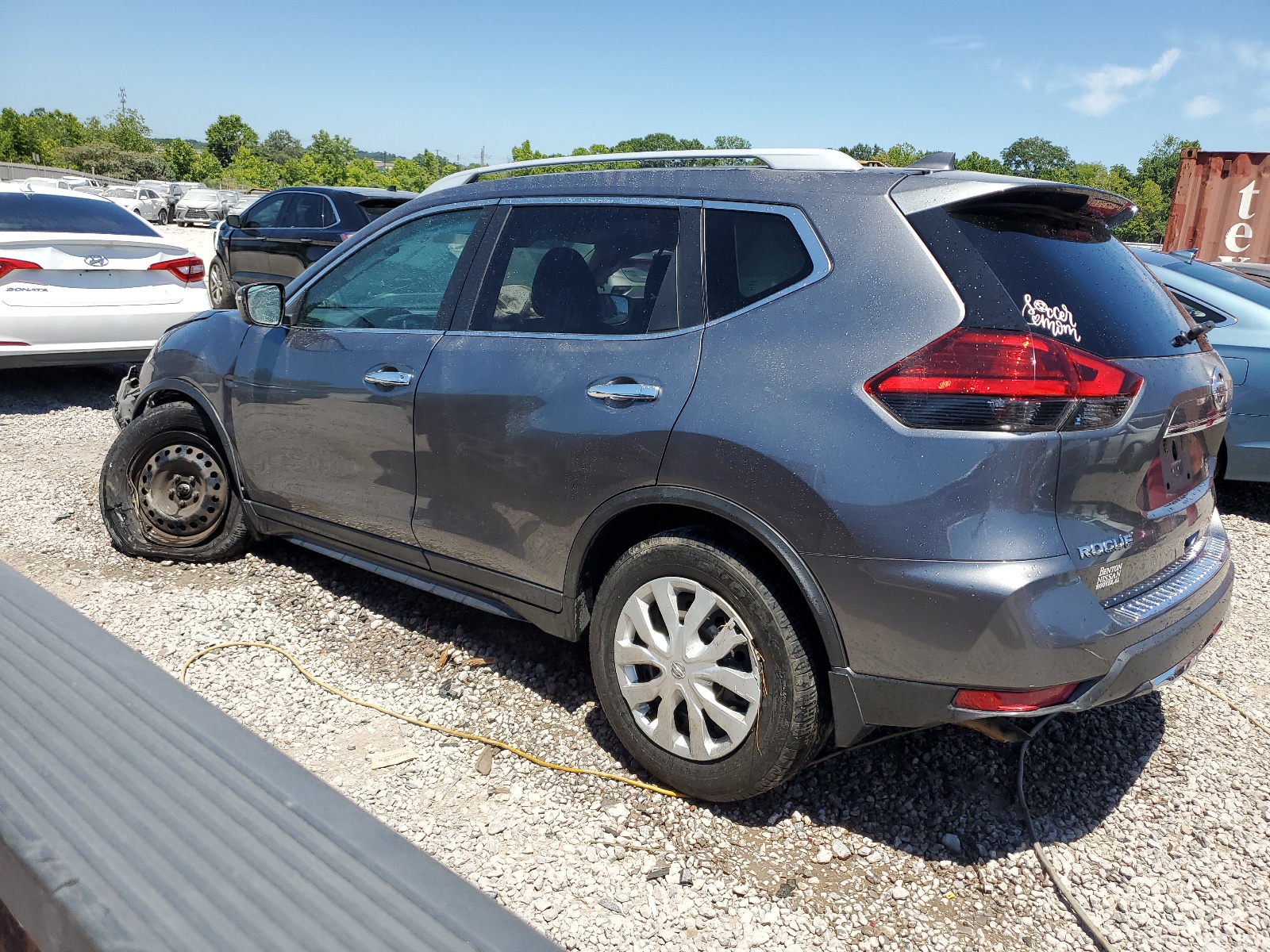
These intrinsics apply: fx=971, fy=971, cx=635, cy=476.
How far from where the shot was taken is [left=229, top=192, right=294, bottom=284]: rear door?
12.3m

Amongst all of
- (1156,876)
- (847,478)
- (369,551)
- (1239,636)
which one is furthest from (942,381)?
(1239,636)

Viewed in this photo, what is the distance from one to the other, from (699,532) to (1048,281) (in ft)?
3.76

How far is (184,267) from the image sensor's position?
798cm

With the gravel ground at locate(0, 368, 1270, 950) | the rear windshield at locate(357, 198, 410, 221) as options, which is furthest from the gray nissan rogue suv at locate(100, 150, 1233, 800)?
the rear windshield at locate(357, 198, 410, 221)

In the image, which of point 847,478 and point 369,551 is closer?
point 847,478

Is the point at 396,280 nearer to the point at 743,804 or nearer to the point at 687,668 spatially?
the point at 687,668

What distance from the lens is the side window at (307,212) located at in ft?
39.0

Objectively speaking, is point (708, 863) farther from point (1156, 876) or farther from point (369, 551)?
point (369, 551)

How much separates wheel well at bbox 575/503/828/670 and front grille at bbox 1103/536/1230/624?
76cm

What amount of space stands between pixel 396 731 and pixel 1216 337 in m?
5.24

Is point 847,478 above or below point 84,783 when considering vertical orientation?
above

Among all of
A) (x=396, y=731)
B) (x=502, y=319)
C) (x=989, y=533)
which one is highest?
(x=502, y=319)

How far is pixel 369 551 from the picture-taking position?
12.7 feet

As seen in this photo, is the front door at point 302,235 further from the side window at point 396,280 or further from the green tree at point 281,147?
the green tree at point 281,147
